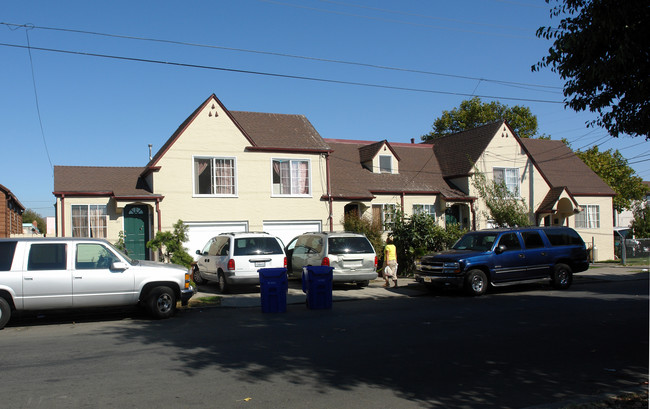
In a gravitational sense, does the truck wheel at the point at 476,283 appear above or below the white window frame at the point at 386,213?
below

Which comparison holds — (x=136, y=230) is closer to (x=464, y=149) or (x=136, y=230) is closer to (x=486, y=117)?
(x=464, y=149)

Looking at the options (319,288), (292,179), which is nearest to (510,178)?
(292,179)

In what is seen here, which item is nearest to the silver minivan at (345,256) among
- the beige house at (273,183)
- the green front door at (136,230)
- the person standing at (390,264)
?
the person standing at (390,264)

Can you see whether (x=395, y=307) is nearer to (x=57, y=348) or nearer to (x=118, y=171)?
(x=57, y=348)

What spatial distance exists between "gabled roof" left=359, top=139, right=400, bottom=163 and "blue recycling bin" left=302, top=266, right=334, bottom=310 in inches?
558

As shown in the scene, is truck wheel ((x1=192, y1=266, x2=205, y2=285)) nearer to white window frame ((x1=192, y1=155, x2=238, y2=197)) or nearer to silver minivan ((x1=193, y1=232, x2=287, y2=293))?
silver minivan ((x1=193, y1=232, x2=287, y2=293))

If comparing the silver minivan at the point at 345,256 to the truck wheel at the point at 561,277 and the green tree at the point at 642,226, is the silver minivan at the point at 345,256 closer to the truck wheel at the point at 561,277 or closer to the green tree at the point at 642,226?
the truck wheel at the point at 561,277

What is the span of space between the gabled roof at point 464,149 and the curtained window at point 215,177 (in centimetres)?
1207

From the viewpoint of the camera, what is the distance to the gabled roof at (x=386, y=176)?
2448 cm

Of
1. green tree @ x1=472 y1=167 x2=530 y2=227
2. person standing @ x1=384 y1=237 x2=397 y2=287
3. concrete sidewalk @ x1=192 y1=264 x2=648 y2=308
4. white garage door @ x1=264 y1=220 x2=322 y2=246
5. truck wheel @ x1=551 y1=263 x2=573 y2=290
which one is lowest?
concrete sidewalk @ x1=192 y1=264 x2=648 y2=308

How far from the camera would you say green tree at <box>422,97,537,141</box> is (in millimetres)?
49031

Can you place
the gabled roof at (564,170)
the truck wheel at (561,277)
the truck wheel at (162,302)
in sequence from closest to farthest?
the truck wheel at (162,302), the truck wheel at (561,277), the gabled roof at (564,170)

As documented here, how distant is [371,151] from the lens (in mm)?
27156

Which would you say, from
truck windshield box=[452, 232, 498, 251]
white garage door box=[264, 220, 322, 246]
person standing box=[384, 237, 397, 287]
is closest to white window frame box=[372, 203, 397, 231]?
white garage door box=[264, 220, 322, 246]
